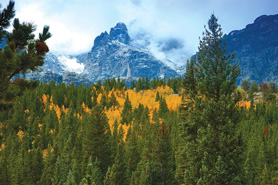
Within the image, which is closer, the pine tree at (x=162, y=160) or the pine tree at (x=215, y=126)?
the pine tree at (x=215, y=126)

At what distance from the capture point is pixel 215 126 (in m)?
17.2

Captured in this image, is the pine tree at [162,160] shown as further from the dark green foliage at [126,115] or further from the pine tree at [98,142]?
the dark green foliage at [126,115]

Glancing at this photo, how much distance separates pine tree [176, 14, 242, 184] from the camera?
50.8 ft

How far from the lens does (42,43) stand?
9188 mm

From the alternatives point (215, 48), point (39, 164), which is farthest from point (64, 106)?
point (215, 48)

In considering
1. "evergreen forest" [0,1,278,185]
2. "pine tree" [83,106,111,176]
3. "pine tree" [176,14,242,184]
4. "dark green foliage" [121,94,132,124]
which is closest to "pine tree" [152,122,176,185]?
"evergreen forest" [0,1,278,185]

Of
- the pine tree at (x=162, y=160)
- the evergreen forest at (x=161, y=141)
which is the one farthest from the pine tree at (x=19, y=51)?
the pine tree at (x=162, y=160)

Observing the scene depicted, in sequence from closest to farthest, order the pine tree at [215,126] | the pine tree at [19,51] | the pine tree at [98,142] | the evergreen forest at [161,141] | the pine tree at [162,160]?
the pine tree at [19,51] → the evergreen forest at [161,141] → the pine tree at [215,126] → the pine tree at [162,160] → the pine tree at [98,142]

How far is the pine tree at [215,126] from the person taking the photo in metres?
15.5

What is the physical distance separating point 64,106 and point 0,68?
11868 cm

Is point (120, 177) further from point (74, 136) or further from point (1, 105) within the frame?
point (1, 105)

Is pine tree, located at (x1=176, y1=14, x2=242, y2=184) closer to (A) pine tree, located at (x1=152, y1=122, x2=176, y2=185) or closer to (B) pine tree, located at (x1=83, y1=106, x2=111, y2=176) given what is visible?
(A) pine tree, located at (x1=152, y1=122, x2=176, y2=185)

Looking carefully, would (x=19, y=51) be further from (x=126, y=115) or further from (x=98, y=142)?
(x=126, y=115)

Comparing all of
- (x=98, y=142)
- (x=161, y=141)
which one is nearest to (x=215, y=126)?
(x=161, y=141)
